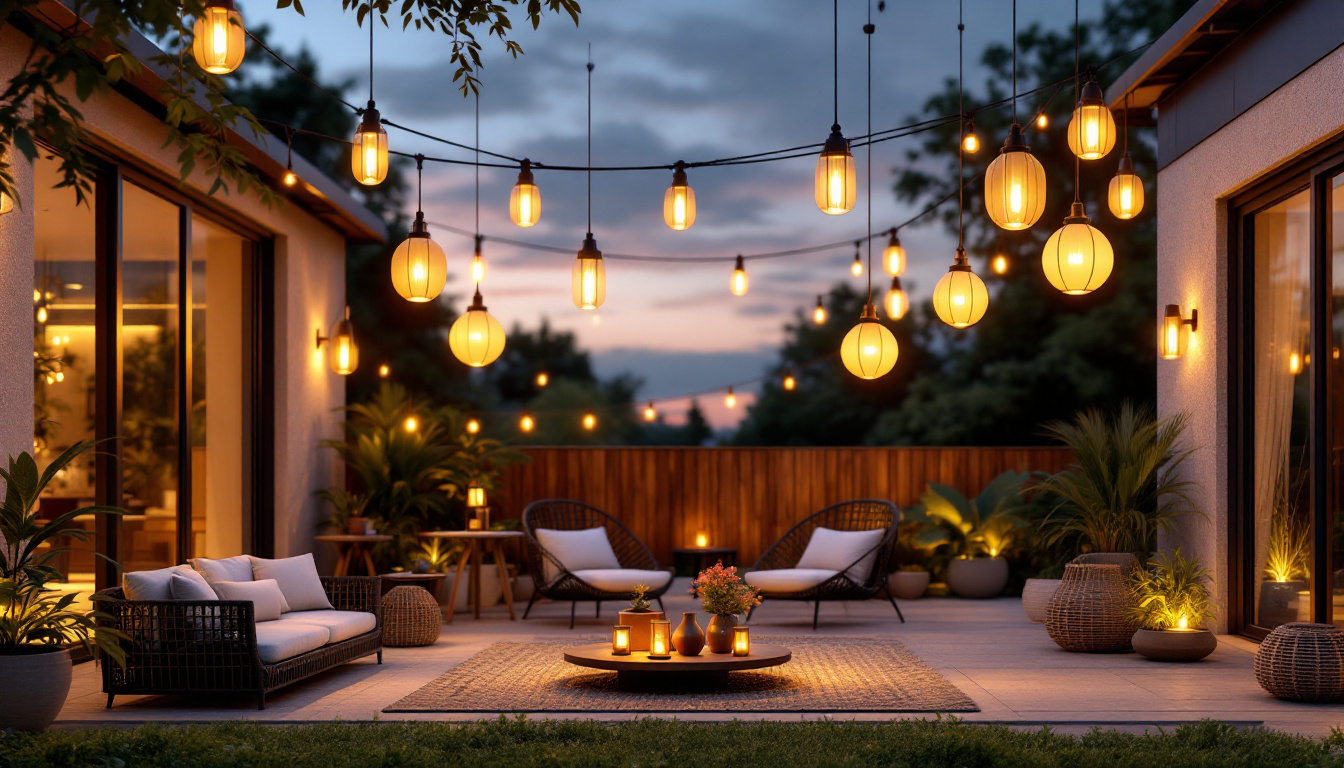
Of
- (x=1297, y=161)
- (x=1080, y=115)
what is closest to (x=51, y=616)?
(x=1080, y=115)

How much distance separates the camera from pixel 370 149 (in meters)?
6.56

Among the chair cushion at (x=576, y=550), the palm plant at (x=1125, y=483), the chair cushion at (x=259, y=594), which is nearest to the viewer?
the chair cushion at (x=259, y=594)

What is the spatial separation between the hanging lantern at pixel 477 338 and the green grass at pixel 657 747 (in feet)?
9.62

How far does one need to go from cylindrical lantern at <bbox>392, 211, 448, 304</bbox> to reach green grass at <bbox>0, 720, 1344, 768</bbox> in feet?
9.27

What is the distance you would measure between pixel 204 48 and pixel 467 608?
21.2ft

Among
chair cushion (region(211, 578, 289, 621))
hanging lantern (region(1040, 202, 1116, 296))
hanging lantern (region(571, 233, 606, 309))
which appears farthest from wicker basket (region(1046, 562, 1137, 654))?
chair cushion (region(211, 578, 289, 621))

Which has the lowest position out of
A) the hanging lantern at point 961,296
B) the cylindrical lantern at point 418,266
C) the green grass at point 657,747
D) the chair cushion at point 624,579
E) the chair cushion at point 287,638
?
the chair cushion at point 624,579

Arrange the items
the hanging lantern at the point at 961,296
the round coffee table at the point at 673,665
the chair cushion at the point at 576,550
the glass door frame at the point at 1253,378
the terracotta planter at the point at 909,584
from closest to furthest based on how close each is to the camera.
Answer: the round coffee table at the point at 673,665, the hanging lantern at the point at 961,296, the glass door frame at the point at 1253,378, the chair cushion at the point at 576,550, the terracotta planter at the point at 909,584

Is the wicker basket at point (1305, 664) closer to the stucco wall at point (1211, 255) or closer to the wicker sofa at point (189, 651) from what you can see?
the stucco wall at point (1211, 255)

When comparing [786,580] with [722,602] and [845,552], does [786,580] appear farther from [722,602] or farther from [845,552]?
[722,602]

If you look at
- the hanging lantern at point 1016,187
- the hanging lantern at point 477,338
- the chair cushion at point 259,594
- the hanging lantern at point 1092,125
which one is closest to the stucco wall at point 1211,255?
the hanging lantern at point 1092,125

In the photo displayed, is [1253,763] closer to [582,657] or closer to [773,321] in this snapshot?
[582,657]

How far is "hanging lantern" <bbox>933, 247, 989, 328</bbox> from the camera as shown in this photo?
22.8ft

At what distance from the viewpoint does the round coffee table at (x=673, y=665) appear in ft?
20.8
